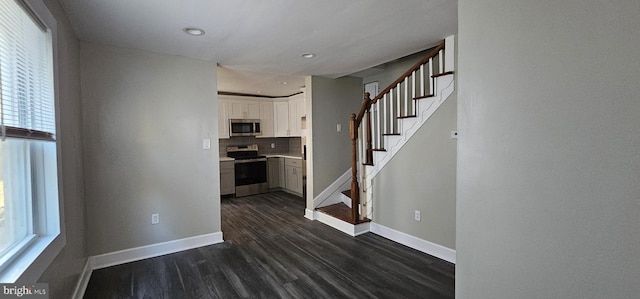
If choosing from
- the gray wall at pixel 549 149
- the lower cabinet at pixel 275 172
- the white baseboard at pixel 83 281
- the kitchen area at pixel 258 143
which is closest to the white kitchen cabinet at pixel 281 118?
the kitchen area at pixel 258 143

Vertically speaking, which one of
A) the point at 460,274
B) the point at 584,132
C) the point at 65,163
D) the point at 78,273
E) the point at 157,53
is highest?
the point at 157,53

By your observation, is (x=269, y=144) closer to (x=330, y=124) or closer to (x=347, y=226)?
(x=330, y=124)

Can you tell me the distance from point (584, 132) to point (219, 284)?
2.65m

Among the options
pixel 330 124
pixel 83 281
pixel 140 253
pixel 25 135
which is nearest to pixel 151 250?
pixel 140 253

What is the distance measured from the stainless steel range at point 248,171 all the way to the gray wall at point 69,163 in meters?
3.32

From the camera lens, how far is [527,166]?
3.12ft

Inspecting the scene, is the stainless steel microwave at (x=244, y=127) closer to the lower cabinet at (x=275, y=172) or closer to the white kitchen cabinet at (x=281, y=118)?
the white kitchen cabinet at (x=281, y=118)

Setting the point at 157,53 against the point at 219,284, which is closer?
the point at 219,284

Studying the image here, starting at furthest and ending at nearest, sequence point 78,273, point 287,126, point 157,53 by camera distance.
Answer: point 287,126 → point 157,53 → point 78,273

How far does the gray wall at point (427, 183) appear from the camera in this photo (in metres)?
2.78

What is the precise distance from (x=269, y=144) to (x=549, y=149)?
6.32 metres

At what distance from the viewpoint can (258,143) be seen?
6.70m

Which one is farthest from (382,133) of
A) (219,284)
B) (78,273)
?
(78,273)

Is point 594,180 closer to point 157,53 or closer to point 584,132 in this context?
point 584,132
